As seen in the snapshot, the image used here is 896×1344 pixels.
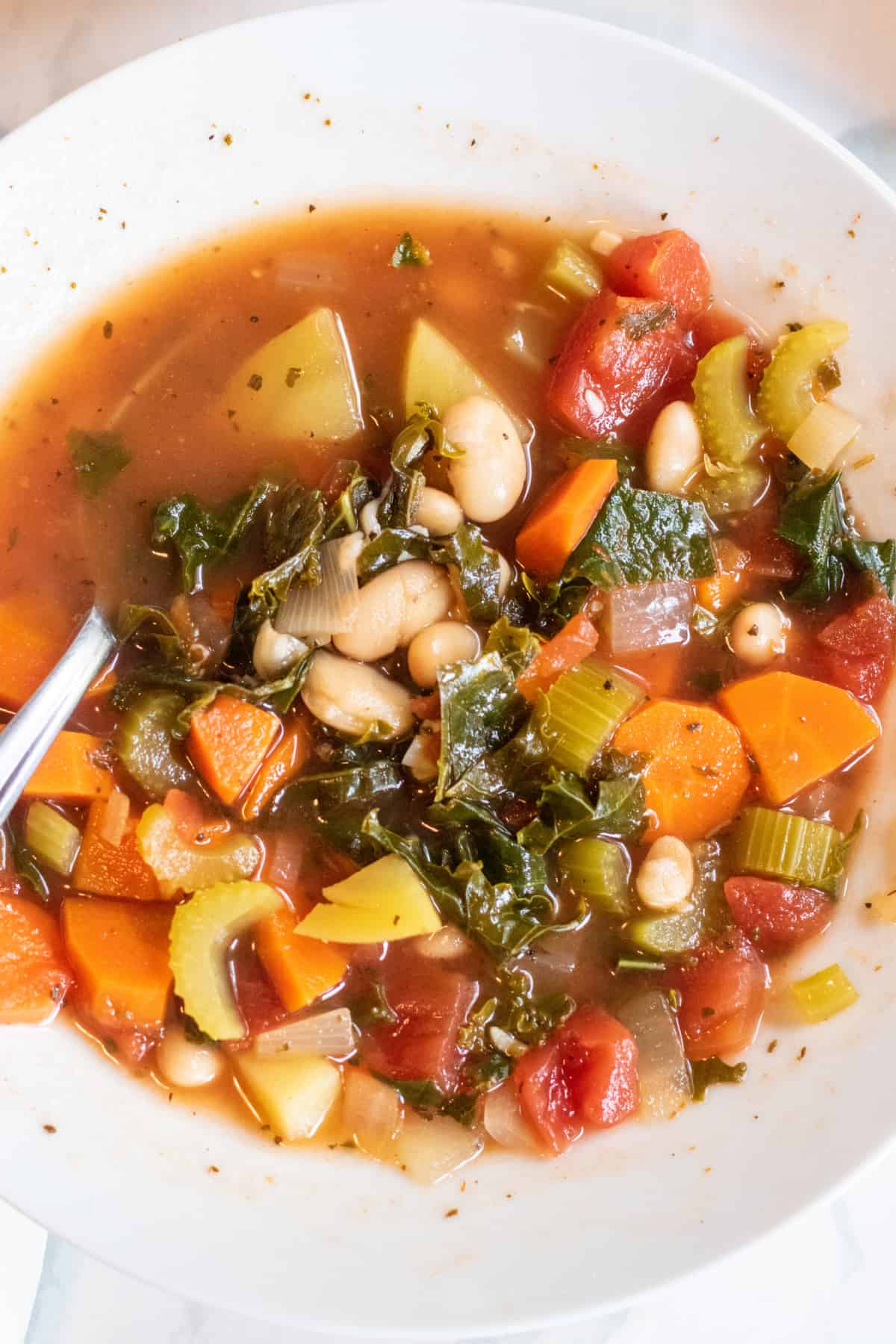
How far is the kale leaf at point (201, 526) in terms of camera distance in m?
2.96

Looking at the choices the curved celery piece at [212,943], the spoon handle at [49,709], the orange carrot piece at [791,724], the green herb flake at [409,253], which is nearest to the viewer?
the spoon handle at [49,709]

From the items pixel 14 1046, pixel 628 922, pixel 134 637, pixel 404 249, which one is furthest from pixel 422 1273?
pixel 404 249

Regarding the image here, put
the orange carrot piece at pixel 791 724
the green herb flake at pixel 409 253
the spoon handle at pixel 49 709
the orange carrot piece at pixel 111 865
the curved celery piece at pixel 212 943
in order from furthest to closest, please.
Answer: the green herb flake at pixel 409 253, the orange carrot piece at pixel 791 724, the orange carrot piece at pixel 111 865, the curved celery piece at pixel 212 943, the spoon handle at pixel 49 709

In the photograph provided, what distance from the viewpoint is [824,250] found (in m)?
2.98

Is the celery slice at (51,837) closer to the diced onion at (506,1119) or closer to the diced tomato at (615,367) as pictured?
the diced onion at (506,1119)

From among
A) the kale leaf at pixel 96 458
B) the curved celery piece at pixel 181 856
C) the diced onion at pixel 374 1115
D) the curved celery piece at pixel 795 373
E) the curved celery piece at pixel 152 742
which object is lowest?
the diced onion at pixel 374 1115

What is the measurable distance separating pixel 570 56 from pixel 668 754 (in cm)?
192

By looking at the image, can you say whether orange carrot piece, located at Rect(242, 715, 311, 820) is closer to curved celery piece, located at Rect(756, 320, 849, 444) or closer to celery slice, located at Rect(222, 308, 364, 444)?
celery slice, located at Rect(222, 308, 364, 444)

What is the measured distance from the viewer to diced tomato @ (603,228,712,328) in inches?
118

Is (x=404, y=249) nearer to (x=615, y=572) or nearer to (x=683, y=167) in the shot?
(x=683, y=167)

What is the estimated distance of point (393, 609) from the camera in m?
2.87

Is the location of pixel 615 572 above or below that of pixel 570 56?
below

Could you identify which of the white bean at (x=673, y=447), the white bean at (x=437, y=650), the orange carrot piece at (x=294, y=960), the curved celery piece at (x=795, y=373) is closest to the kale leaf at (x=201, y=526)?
the white bean at (x=437, y=650)

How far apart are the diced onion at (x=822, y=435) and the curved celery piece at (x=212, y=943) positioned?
1955mm
